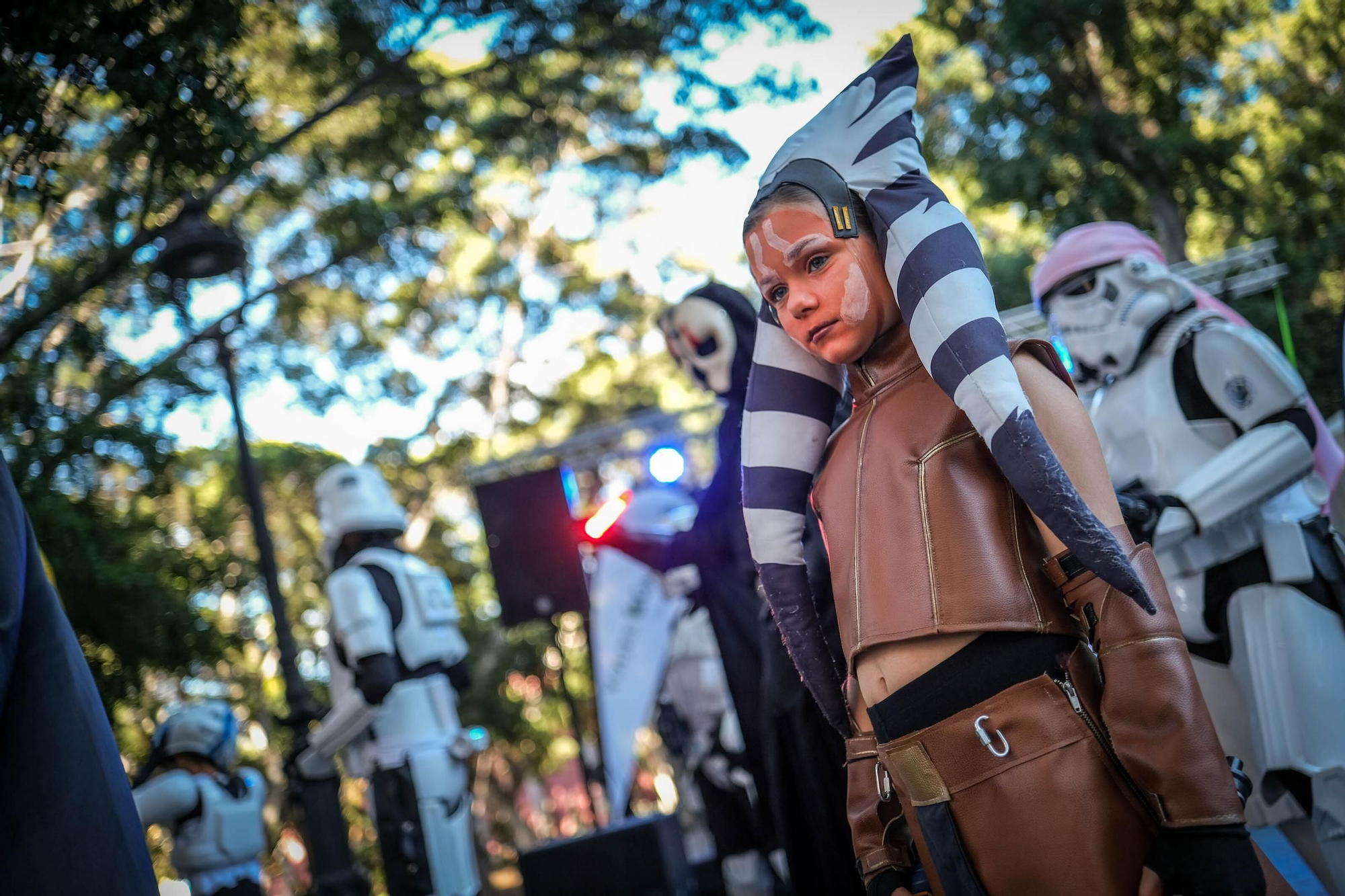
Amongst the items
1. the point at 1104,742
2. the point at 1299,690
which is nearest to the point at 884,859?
the point at 1104,742

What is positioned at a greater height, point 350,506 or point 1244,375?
point 350,506

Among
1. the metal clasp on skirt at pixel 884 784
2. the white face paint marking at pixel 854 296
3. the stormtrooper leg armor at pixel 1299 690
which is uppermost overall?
the white face paint marking at pixel 854 296

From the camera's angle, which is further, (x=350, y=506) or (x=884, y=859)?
(x=350, y=506)

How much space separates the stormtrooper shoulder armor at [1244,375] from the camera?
3123 millimetres

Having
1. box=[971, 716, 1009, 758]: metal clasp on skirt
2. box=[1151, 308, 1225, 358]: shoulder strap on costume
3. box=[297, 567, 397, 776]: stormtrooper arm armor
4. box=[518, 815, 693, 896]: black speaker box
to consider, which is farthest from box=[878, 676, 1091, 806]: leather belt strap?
box=[297, 567, 397, 776]: stormtrooper arm armor

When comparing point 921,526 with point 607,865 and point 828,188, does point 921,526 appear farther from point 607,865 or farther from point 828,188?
point 607,865

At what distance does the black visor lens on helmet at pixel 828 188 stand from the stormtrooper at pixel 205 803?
4531 millimetres

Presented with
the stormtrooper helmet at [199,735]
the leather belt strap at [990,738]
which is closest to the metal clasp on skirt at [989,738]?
the leather belt strap at [990,738]

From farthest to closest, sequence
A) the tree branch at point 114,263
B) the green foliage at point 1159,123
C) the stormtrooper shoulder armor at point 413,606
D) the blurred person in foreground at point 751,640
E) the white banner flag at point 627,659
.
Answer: the green foliage at point 1159,123, the white banner flag at point 627,659, the stormtrooper shoulder armor at point 413,606, the tree branch at point 114,263, the blurred person in foreground at point 751,640

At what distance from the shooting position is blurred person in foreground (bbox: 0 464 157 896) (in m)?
1.54

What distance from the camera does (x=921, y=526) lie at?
1.82m

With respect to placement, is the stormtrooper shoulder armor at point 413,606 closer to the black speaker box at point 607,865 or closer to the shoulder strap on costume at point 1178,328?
the black speaker box at point 607,865

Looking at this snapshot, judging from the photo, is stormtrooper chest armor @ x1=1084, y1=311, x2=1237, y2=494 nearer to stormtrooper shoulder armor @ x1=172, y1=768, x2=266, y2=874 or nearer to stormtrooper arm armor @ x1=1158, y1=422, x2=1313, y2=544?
stormtrooper arm armor @ x1=1158, y1=422, x2=1313, y2=544

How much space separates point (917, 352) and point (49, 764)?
1.52m
